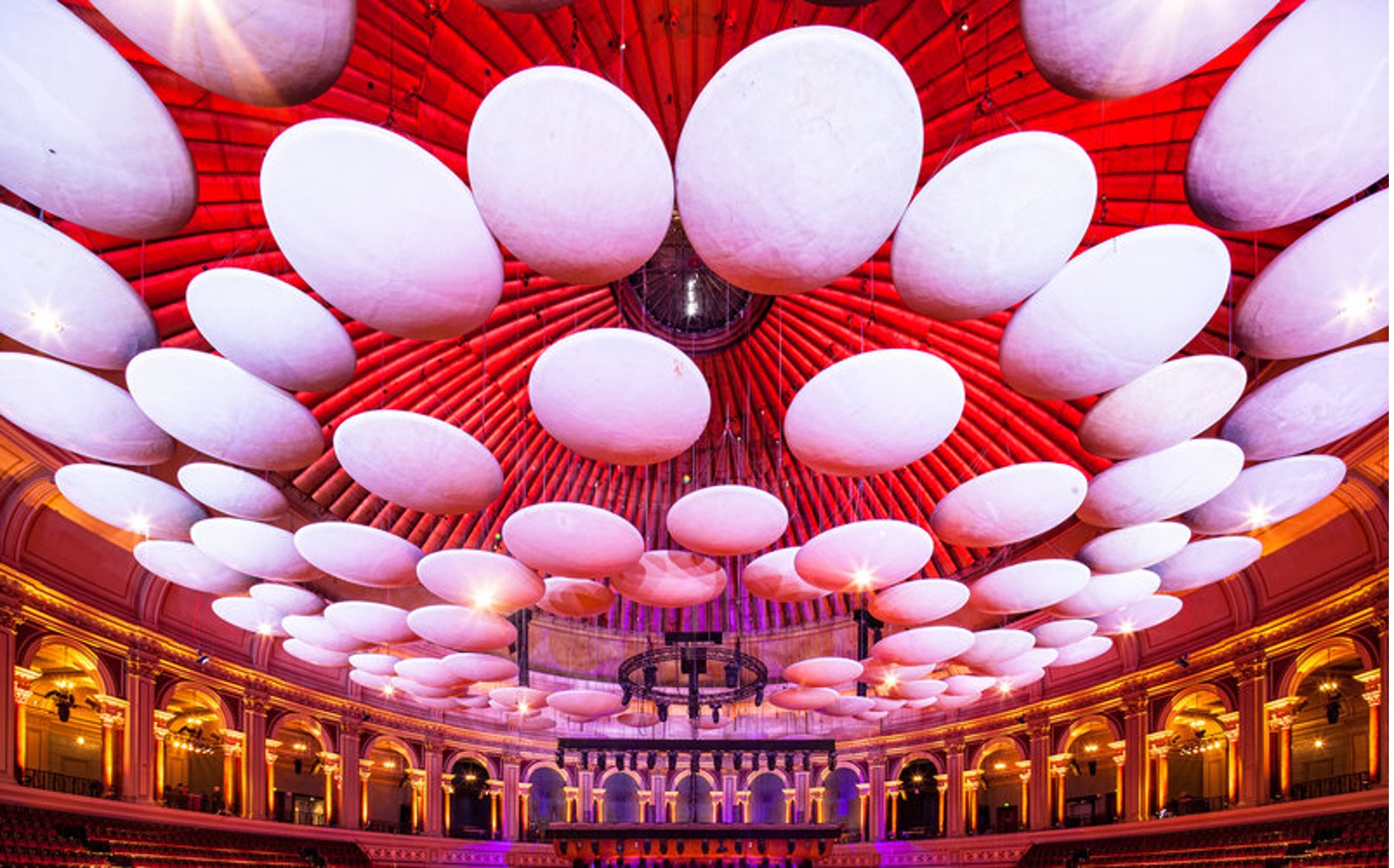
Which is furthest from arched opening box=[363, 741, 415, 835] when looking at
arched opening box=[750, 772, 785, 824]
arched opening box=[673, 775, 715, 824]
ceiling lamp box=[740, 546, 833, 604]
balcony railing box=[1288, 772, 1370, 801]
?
balcony railing box=[1288, 772, 1370, 801]

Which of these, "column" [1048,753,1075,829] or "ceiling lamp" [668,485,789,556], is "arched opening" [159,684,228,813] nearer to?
"ceiling lamp" [668,485,789,556]

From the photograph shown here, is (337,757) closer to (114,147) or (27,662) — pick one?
(27,662)

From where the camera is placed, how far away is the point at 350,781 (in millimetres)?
16109

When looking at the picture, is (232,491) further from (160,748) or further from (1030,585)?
(160,748)

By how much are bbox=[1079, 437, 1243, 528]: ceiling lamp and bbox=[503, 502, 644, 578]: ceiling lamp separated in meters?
3.65

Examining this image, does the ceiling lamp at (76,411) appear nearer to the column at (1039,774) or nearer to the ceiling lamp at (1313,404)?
the ceiling lamp at (1313,404)

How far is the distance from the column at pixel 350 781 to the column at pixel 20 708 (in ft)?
20.6

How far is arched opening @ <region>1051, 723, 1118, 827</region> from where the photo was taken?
18.6 metres

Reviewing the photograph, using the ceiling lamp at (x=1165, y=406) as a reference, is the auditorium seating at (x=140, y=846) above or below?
below

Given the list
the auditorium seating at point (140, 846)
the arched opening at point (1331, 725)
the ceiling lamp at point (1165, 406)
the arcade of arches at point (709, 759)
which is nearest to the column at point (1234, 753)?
the arcade of arches at point (709, 759)

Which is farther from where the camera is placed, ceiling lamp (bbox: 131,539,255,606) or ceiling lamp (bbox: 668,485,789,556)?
ceiling lamp (bbox: 131,539,255,606)

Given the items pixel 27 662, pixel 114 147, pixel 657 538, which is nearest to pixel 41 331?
pixel 114 147

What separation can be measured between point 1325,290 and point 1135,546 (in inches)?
120

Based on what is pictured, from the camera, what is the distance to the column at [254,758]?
558 inches
